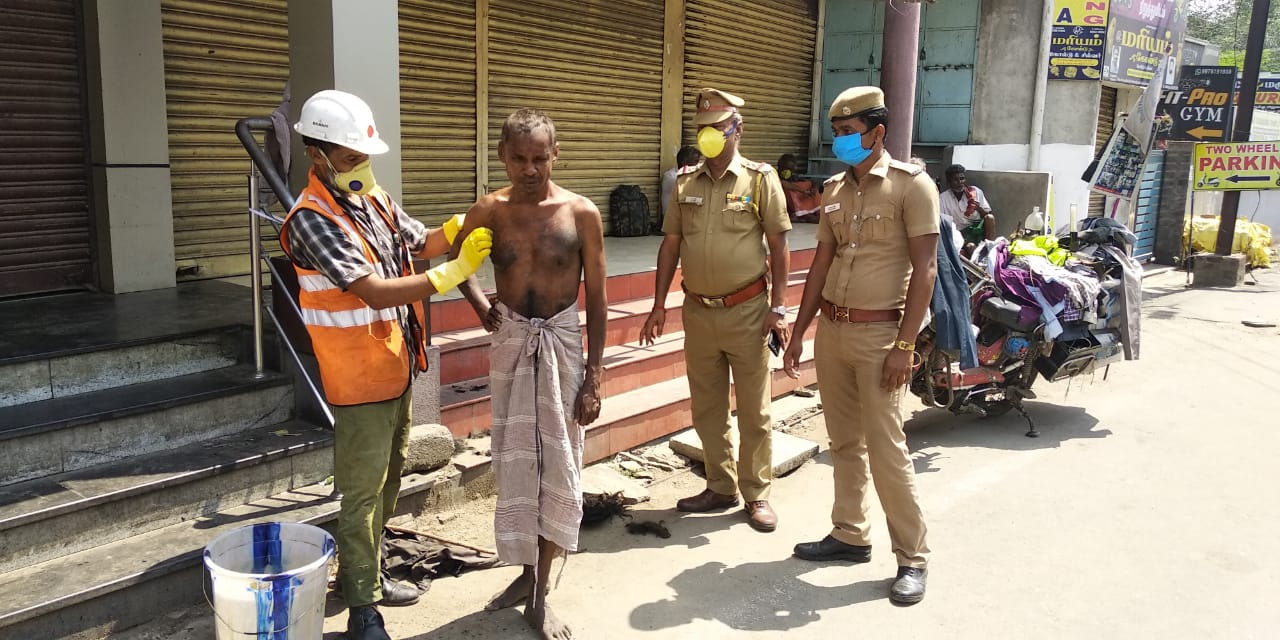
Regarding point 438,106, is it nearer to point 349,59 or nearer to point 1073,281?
point 349,59

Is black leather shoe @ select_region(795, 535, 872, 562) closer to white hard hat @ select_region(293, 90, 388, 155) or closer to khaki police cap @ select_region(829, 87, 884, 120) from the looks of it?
khaki police cap @ select_region(829, 87, 884, 120)

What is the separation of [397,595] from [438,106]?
5098 millimetres

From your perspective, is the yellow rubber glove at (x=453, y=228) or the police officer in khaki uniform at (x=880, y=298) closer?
the yellow rubber glove at (x=453, y=228)

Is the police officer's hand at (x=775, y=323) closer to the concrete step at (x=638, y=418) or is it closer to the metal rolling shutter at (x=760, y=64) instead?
the concrete step at (x=638, y=418)

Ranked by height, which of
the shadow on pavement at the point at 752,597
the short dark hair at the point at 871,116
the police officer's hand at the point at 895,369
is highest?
the short dark hair at the point at 871,116

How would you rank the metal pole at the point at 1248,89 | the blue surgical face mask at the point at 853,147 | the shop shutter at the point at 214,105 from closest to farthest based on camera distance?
the blue surgical face mask at the point at 853,147
the shop shutter at the point at 214,105
the metal pole at the point at 1248,89

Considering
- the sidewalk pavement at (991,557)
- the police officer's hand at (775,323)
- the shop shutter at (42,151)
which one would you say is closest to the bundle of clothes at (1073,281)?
the sidewalk pavement at (991,557)

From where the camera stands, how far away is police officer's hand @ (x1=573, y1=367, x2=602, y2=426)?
3.56 m

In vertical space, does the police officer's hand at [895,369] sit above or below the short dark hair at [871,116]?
below

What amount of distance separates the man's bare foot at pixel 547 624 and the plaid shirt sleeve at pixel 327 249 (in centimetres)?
145

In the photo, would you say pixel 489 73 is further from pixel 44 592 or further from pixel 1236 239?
pixel 1236 239

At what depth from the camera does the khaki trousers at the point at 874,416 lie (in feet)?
12.9

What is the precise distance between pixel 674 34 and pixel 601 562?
7.46m

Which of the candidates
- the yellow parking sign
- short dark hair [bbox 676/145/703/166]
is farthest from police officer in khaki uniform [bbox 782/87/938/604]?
the yellow parking sign
